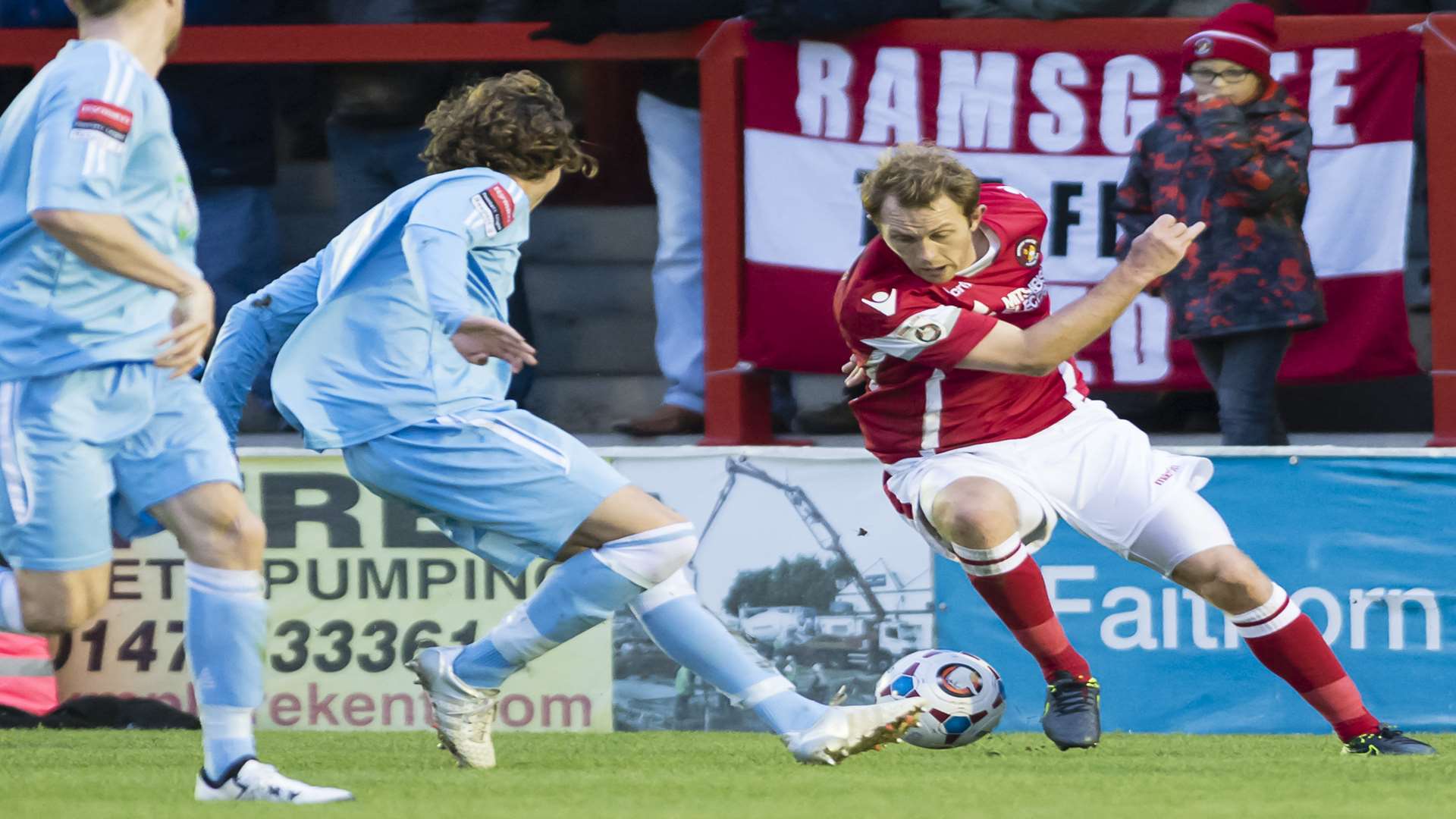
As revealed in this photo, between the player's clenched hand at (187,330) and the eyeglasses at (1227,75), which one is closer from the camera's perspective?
the player's clenched hand at (187,330)

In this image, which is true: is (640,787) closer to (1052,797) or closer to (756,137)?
(1052,797)

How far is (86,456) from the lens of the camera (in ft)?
13.7

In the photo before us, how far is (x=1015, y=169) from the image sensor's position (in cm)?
708

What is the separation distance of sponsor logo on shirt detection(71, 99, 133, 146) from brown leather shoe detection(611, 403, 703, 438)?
12.2 feet

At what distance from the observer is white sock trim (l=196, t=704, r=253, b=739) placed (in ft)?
14.0

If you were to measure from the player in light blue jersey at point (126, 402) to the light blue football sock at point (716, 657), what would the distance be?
91cm

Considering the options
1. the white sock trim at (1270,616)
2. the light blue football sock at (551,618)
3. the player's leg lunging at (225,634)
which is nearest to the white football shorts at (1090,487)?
the white sock trim at (1270,616)

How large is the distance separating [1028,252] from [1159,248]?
596mm

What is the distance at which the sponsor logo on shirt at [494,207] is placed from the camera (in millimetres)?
4801

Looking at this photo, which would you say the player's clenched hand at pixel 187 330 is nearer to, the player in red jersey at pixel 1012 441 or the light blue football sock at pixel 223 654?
the light blue football sock at pixel 223 654

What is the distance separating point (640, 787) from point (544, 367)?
407 cm

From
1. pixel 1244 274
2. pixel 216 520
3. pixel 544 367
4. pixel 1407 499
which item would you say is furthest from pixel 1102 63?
pixel 216 520

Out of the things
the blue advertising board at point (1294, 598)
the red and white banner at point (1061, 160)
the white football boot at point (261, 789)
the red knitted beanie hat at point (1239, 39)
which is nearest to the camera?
the white football boot at point (261, 789)

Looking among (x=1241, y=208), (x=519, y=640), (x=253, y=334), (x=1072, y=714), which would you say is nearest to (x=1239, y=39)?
(x=1241, y=208)
